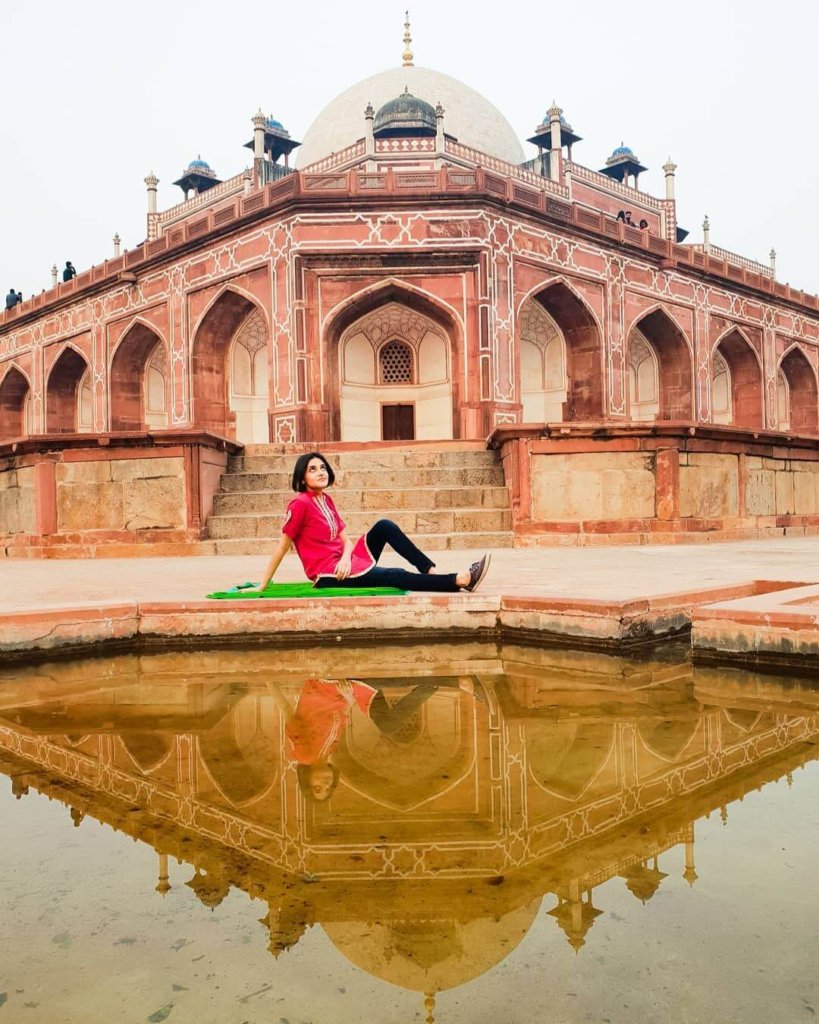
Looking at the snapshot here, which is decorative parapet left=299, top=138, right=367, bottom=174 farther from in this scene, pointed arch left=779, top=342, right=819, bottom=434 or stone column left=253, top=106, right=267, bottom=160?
pointed arch left=779, top=342, right=819, bottom=434

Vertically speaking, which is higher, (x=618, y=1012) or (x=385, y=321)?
(x=385, y=321)

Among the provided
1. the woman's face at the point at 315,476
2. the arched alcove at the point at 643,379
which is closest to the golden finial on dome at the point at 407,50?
the arched alcove at the point at 643,379

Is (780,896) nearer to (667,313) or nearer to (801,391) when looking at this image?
(667,313)

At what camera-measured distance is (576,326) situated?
17625 millimetres

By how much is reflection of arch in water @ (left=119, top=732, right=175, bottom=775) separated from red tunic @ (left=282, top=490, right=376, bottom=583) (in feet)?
5.31

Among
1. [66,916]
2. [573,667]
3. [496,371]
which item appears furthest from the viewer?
[496,371]

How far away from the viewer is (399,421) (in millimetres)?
17625

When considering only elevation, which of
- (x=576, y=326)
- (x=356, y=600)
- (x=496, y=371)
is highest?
(x=576, y=326)

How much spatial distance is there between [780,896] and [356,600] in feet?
7.93

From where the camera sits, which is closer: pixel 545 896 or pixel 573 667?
pixel 545 896

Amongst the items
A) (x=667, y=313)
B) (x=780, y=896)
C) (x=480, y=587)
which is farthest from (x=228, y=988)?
(x=667, y=313)

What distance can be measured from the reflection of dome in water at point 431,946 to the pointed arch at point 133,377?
1944cm

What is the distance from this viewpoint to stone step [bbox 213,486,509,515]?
8430 millimetres

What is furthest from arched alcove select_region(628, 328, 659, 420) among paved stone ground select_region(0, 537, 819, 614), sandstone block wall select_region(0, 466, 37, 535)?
sandstone block wall select_region(0, 466, 37, 535)
